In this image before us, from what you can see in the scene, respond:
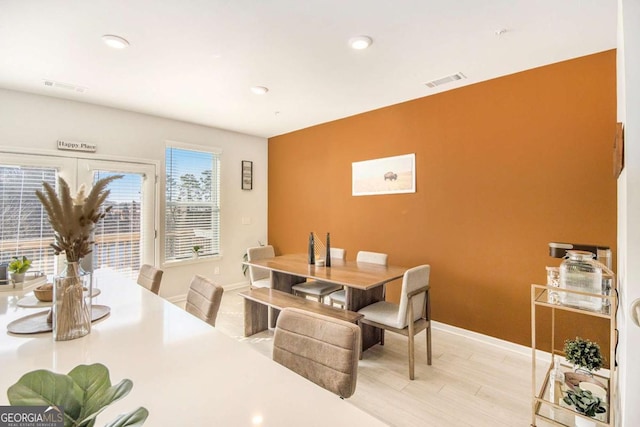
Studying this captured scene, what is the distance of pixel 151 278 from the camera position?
2209 mm

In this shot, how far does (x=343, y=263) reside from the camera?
135 inches

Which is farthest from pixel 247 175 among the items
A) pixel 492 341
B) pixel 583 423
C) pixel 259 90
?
pixel 583 423

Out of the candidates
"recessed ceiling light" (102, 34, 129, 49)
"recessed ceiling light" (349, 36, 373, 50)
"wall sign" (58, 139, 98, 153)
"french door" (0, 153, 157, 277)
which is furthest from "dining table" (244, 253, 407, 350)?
"wall sign" (58, 139, 98, 153)

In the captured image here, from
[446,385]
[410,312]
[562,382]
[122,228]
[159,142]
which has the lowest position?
[446,385]

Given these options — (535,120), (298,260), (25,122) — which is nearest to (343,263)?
(298,260)

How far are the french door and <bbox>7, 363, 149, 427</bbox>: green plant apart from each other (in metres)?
2.78

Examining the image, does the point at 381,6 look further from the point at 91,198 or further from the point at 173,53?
the point at 91,198

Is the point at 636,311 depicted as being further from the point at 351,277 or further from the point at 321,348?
the point at 351,277

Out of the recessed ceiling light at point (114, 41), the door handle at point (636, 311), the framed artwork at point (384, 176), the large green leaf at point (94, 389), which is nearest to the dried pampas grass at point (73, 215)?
the large green leaf at point (94, 389)

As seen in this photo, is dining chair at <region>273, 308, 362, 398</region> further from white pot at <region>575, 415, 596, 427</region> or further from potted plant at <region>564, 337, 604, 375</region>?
potted plant at <region>564, 337, 604, 375</region>

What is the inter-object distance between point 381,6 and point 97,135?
3712mm

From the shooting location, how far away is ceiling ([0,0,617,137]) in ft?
6.58

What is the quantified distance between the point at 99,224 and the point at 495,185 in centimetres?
465

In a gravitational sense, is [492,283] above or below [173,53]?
below
